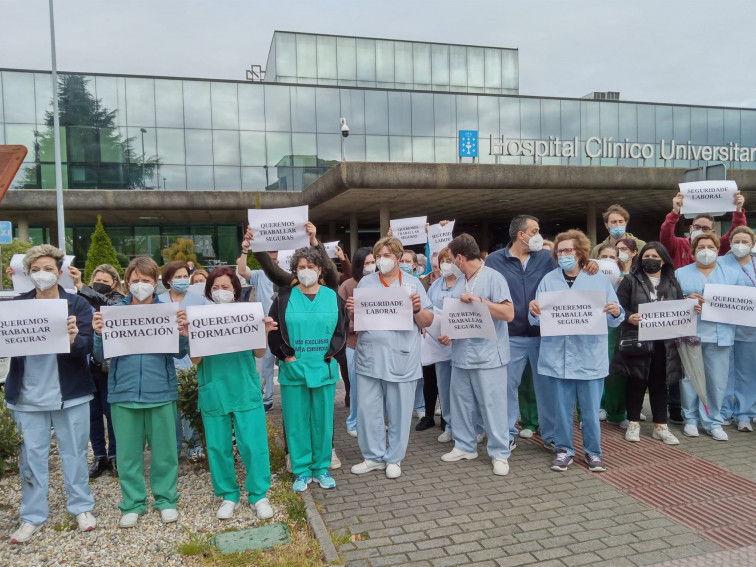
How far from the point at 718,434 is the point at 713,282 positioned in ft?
5.16

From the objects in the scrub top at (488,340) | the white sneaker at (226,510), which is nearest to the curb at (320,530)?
the white sneaker at (226,510)

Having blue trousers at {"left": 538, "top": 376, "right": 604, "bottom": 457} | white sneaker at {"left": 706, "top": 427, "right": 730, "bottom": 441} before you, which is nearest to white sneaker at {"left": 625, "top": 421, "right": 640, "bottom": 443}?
white sneaker at {"left": 706, "top": 427, "right": 730, "bottom": 441}

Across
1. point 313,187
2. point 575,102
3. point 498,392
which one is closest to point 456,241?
point 498,392

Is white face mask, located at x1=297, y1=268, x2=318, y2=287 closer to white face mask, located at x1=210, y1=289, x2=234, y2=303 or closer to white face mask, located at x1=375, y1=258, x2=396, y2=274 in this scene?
white face mask, located at x1=210, y1=289, x2=234, y2=303

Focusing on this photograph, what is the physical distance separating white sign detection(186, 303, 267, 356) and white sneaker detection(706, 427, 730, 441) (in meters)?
4.77

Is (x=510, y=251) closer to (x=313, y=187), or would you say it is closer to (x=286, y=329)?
(x=286, y=329)

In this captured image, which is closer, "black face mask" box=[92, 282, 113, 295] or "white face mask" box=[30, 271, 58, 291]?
"white face mask" box=[30, 271, 58, 291]

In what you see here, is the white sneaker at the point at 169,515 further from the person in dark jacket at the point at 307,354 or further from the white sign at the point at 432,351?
the white sign at the point at 432,351

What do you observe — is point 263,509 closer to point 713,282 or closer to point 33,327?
point 33,327

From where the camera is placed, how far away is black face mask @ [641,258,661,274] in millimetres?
5996

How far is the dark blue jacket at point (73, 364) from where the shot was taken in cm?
430

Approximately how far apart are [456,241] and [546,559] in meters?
2.72

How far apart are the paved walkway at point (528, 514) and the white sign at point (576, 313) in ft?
4.22

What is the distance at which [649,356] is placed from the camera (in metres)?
Result: 6.02
